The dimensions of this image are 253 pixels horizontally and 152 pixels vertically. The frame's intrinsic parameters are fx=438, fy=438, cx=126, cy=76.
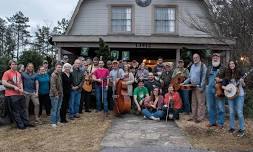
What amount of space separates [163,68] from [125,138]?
424cm

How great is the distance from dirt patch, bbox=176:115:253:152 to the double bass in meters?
1.70

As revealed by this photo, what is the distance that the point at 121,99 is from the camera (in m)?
12.4

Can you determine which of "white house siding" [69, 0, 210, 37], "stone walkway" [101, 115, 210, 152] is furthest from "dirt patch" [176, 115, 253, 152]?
"white house siding" [69, 0, 210, 37]

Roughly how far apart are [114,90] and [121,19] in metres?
8.44

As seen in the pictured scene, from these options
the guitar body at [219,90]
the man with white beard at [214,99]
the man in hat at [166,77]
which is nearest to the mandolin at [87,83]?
the man in hat at [166,77]

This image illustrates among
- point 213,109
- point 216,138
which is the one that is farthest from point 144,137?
point 213,109

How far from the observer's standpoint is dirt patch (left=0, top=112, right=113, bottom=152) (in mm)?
8961

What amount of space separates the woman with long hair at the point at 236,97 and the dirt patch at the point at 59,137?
303 centimetres

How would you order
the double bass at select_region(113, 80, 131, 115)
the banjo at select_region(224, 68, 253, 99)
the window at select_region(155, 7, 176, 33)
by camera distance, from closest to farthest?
the banjo at select_region(224, 68, 253, 99) < the double bass at select_region(113, 80, 131, 115) < the window at select_region(155, 7, 176, 33)

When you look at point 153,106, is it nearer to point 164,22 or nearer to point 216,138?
point 216,138

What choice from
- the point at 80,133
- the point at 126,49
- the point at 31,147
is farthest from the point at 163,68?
the point at 126,49

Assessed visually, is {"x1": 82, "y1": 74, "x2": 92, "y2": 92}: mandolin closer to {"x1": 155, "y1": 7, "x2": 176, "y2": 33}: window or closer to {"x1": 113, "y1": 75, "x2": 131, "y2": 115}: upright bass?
{"x1": 113, "y1": 75, "x2": 131, "y2": 115}: upright bass

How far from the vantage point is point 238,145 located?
920 centimetres

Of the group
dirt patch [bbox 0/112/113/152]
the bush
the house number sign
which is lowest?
dirt patch [bbox 0/112/113/152]
